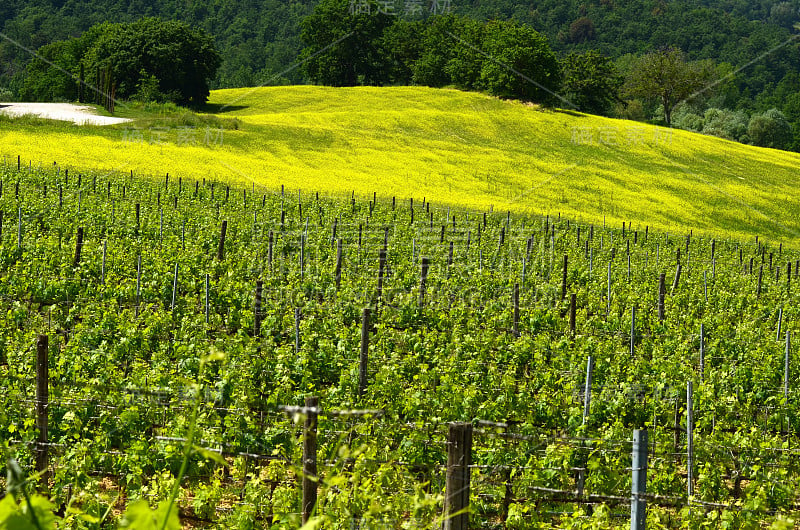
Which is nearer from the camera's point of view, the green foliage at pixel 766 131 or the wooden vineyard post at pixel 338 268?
the wooden vineyard post at pixel 338 268

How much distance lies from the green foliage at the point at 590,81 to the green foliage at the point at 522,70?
4.96 m

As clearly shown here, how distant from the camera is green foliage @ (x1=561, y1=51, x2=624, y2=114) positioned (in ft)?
236

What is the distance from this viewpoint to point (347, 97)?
65812mm

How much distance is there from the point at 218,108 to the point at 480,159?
81.2ft

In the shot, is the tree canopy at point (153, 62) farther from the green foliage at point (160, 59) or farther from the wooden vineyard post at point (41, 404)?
the wooden vineyard post at point (41, 404)

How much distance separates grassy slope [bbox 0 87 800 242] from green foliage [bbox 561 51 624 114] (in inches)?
425

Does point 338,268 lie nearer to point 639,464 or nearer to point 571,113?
point 639,464

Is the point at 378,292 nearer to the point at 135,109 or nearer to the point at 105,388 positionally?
the point at 105,388

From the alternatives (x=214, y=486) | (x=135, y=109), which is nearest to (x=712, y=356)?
(x=214, y=486)

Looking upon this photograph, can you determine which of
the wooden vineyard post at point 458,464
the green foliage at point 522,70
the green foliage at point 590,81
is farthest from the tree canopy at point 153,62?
the wooden vineyard post at point 458,464

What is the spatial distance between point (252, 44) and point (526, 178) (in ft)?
277

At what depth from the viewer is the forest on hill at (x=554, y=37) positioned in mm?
92000

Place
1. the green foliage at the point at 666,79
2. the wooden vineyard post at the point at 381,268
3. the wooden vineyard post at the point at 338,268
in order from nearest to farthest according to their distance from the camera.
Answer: the wooden vineyard post at the point at 381,268 → the wooden vineyard post at the point at 338,268 → the green foliage at the point at 666,79

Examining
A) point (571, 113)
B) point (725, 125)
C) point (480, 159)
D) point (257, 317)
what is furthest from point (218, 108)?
point (257, 317)
